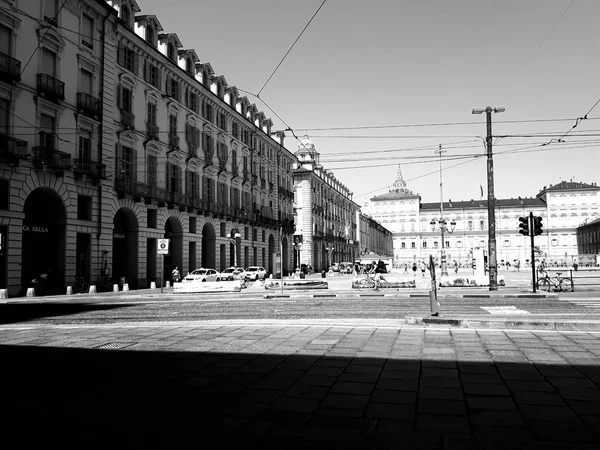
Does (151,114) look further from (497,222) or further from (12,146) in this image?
(497,222)

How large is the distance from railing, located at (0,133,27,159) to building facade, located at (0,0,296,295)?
0.19 feet

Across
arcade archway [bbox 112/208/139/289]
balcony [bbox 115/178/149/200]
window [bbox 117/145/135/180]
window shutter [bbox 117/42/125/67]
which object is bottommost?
arcade archway [bbox 112/208/139/289]

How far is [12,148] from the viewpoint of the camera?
25.7 metres

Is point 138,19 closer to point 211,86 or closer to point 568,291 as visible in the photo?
point 211,86

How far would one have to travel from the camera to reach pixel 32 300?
2469 centimetres

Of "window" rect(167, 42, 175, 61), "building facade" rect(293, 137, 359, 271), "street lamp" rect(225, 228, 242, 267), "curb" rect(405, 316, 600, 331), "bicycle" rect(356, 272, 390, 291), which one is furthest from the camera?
"building facade" rect(293, 137, 359, 271)

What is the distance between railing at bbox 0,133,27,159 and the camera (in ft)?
82.6

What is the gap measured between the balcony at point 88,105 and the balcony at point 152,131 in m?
5.64

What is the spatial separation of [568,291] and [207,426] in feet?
83.2

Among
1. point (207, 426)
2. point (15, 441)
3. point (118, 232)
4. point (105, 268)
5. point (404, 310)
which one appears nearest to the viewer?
point (15, 441)

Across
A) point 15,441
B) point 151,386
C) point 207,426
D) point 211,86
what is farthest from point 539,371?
point 211,86

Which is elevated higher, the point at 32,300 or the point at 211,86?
the point at 211,86

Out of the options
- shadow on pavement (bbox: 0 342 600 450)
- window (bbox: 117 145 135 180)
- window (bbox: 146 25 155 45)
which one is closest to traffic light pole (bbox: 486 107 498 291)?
shadow on pavement (bbox: 0 342 600 450)

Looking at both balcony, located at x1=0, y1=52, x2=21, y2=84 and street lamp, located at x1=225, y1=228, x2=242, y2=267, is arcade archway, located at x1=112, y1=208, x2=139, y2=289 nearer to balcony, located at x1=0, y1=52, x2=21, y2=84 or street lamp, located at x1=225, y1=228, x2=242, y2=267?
balcony, located at x1=0, y1=52, x2=21, y2=84
